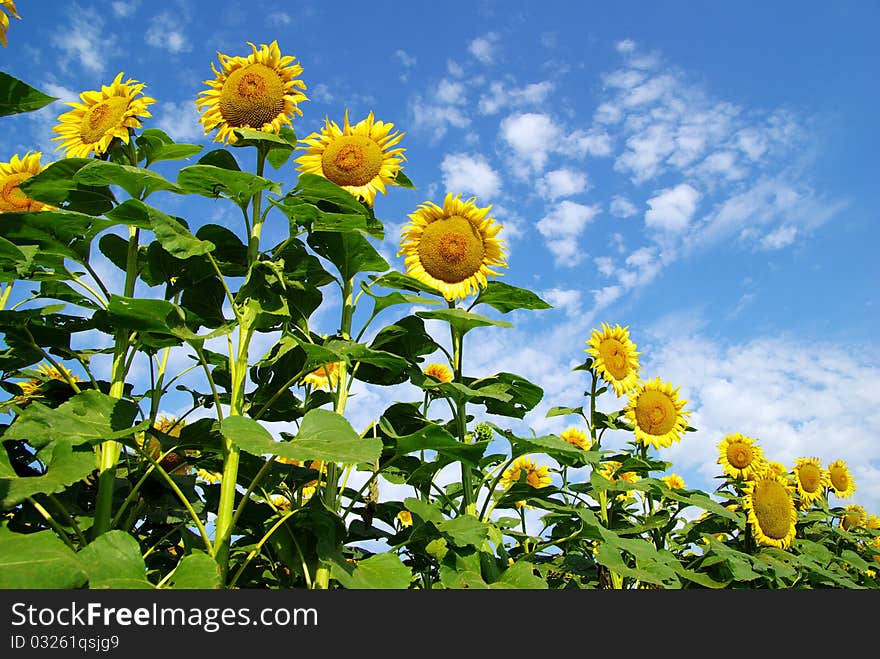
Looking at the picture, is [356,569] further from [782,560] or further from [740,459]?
[740,459]

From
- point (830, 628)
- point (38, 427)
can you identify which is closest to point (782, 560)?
point (830, 628)

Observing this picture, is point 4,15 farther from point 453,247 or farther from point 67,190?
point 453,247

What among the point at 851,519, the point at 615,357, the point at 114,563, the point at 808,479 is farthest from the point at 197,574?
the point at 851,519

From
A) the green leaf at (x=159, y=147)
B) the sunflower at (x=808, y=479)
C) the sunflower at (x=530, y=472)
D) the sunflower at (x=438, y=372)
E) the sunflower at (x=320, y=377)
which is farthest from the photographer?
the sunflower at (x=808, y=479)

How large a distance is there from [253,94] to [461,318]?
1177mm

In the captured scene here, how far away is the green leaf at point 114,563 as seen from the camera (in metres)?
1.86

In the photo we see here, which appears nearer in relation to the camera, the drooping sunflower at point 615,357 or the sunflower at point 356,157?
the sunflower at point 356,157

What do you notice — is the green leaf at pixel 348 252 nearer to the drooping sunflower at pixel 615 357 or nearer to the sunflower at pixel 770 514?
the drooping sunflower at pixel 615 357

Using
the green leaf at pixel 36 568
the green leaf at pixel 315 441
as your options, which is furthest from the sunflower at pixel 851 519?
the green leaf at pixel 36 568

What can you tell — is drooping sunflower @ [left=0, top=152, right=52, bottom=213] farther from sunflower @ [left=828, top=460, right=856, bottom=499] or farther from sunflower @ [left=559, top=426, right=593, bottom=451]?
sunflower @ [left=828, top=460, right=856, bottom=499]

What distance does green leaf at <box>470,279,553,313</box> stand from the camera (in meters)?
2.95

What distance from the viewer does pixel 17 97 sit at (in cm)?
192

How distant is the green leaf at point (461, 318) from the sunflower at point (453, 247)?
267 mm

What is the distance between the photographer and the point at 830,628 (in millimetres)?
2381
